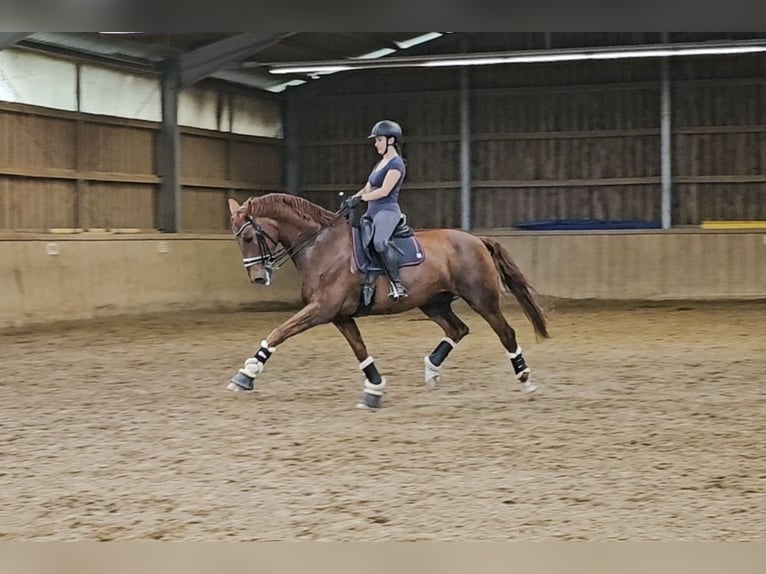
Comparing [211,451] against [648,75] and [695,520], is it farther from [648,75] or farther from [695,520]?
[648,75]

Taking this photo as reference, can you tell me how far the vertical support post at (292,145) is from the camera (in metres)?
21.0

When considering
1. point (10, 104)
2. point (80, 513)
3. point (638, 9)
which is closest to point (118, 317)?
point (10, 104)

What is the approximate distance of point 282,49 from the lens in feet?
61.4

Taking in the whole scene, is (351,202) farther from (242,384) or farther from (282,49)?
(282,49)

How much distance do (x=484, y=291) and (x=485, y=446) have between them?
204cm

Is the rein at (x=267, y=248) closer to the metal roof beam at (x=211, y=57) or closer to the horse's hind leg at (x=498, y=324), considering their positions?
the horse's hind leg at (x=498, y=324)

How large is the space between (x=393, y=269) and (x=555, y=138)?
1357 cm

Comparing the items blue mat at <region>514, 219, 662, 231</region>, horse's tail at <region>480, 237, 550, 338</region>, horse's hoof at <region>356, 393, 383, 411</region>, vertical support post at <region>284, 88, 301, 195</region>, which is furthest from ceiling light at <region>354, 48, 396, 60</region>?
horse's hoof at <region>356, 393, 383, 411</region>

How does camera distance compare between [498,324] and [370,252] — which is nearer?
[370,252]

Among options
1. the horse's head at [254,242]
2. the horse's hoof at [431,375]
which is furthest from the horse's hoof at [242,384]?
the horse's hoof at [431,375]

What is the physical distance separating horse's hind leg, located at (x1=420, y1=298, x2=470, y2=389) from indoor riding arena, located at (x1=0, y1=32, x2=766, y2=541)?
0.20 metres

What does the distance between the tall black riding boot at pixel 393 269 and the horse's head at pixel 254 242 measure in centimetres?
83

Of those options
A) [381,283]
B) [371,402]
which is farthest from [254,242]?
[371,402]

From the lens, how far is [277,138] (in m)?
20.8
